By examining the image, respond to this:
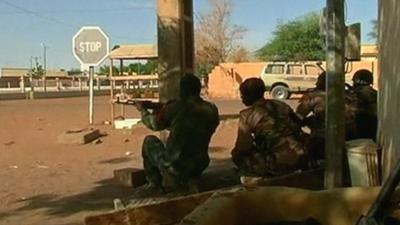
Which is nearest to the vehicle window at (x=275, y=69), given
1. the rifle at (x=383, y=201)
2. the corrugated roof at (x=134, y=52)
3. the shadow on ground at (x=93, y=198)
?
the corrugated roof at (x=134, y=52)

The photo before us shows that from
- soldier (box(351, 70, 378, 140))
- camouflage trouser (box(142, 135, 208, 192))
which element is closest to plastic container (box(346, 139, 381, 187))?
soldier (box(351, 70, 378, 140))

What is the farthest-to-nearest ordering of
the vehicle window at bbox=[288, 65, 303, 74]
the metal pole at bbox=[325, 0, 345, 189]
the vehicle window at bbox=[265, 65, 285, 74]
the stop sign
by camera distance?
the vehicle window at bbox=[265, 65, 285, 74] < the vehicle window at bbox=[288, 65, 303, 74] < the stop sign < the metal pole at bbox=[325, 0, 345, 189]

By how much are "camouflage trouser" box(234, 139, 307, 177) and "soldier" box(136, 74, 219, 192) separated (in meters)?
0.60

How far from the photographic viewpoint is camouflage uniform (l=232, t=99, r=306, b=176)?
6547 mm

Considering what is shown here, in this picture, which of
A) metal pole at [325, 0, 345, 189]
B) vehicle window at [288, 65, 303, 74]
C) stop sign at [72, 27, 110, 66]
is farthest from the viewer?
vehicle window at [288, 65, 303, 74]

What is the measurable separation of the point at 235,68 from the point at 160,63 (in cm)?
3628

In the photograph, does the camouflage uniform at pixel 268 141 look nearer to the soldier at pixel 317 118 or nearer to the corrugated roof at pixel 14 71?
the soldier at pixel 317 118

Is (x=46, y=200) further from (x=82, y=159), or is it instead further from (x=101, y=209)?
(x=82, y=159)

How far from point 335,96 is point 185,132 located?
5.15ft

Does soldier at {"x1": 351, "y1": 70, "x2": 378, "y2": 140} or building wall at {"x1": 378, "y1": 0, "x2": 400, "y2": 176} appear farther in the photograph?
soldier at {"x1": 351, "y1": 70, "x2": 378, "y2": 140}

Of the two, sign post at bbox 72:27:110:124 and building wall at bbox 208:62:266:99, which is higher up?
sign post at bbox 72:27:110:124

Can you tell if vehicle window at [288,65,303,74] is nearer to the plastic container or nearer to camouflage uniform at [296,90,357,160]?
camouflage uniform at [296,90,357,160]

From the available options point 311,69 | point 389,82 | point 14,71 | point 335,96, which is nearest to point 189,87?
point 335,96

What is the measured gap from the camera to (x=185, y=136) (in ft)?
22.8
